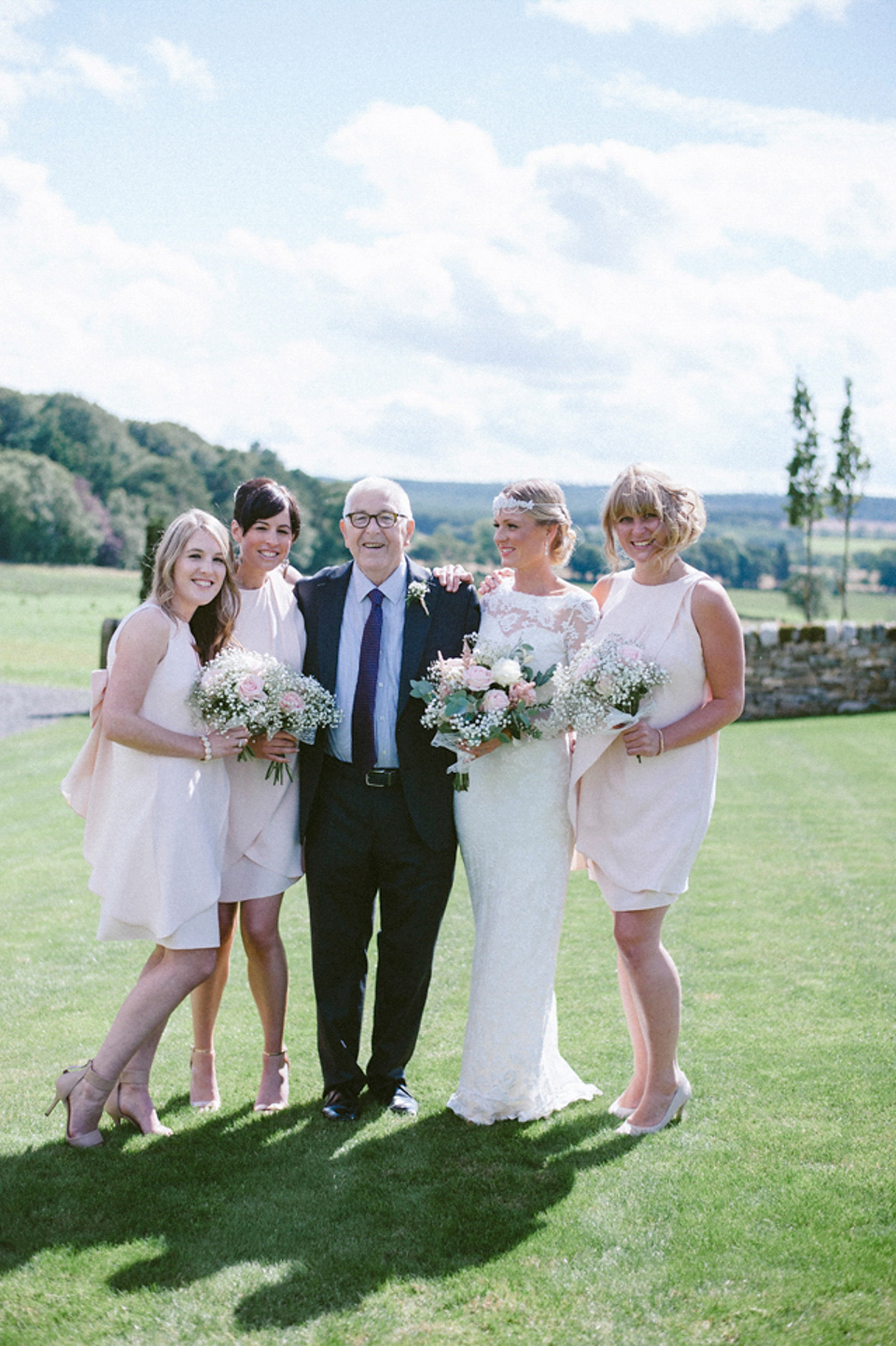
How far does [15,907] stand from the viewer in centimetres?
821

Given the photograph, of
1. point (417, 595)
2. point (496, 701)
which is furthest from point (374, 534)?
point (496, 701)

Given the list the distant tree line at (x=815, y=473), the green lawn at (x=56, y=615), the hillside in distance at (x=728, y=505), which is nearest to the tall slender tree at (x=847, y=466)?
the distant tree line at (x=815, y=473)

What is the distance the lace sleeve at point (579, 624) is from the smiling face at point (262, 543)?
1.24 metres

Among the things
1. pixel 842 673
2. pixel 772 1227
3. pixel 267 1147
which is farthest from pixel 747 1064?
pixel 842 673

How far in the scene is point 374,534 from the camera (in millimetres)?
4746

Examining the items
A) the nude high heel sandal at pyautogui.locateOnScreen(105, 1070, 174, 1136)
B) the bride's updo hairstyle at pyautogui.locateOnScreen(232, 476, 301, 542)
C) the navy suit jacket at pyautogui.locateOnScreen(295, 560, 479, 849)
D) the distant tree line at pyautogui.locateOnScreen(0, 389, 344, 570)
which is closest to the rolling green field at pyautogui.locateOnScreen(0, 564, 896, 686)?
the distant tree line at pyautogui.locateOnScreen(0, 389, 344, 570)

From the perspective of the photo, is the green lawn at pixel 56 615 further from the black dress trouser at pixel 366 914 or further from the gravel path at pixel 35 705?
the black dress trouser at pixel 366 914

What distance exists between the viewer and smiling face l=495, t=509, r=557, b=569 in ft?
15.4

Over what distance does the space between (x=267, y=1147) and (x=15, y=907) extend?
14.6ft

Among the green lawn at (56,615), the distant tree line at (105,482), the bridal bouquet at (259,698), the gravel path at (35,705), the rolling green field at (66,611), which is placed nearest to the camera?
the bridal bouquet at (259,698)

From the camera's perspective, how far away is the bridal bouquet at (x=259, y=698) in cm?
435

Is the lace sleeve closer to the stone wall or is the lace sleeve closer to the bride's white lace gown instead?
the bride's white lace gown

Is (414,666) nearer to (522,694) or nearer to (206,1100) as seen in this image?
(522,694)

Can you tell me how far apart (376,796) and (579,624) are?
111 centimetres
